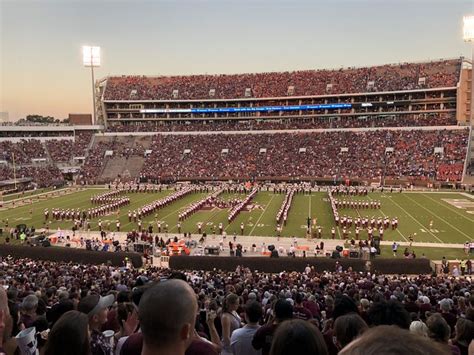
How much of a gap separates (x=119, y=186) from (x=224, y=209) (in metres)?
17.9

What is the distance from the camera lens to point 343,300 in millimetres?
5039

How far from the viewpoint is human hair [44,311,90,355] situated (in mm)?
2535

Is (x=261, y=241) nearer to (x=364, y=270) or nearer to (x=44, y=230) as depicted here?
(x=364, y=270)

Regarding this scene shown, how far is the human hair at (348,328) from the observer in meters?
3.12

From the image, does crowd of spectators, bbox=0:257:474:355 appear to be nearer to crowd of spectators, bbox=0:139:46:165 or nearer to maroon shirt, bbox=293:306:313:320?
maroon shirt, bbox=293:306:313:320

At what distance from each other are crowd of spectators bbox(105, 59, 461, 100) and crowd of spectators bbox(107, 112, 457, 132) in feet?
12.7

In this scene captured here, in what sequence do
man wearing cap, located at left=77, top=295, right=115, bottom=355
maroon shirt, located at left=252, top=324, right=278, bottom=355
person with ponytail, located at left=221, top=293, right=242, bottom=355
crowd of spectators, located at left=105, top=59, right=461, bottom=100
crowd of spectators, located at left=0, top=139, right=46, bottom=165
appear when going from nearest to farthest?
man wearing cap, located at left=77, top=295, right=115, bottom=355, maroon shirt, located at left=252, top=324, right=278, bottom=355, person with ponytail, located at left=221, top=293, right=242, bottom=355, crowd of spectators, located at left=0, top=139, right=46, bottom=165, crowd of spectators, located at left=105, top=59, right=461, bottom=100

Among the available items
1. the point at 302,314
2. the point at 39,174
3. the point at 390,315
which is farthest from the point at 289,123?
the point at 390,315

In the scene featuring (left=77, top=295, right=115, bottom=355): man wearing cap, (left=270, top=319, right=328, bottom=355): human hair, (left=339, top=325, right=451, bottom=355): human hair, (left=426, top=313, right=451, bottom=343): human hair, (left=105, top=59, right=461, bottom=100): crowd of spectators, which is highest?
(left=105, top=59, right=461, bottom=100): crowd of spectators

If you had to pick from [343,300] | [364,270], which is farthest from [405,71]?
[343,300]

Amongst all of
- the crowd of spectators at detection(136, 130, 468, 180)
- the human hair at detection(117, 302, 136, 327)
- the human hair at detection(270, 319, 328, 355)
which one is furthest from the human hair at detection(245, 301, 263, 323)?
the crowd of spectators at detection(136, 130, 468, 180)

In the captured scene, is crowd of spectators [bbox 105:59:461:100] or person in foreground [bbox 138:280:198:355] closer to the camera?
person in foreground [bbox 138:280:198:355]

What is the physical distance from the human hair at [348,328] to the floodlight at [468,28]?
5465 cm

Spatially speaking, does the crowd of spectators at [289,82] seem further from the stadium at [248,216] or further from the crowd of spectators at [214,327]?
the crowd of spectators at [214,327]
